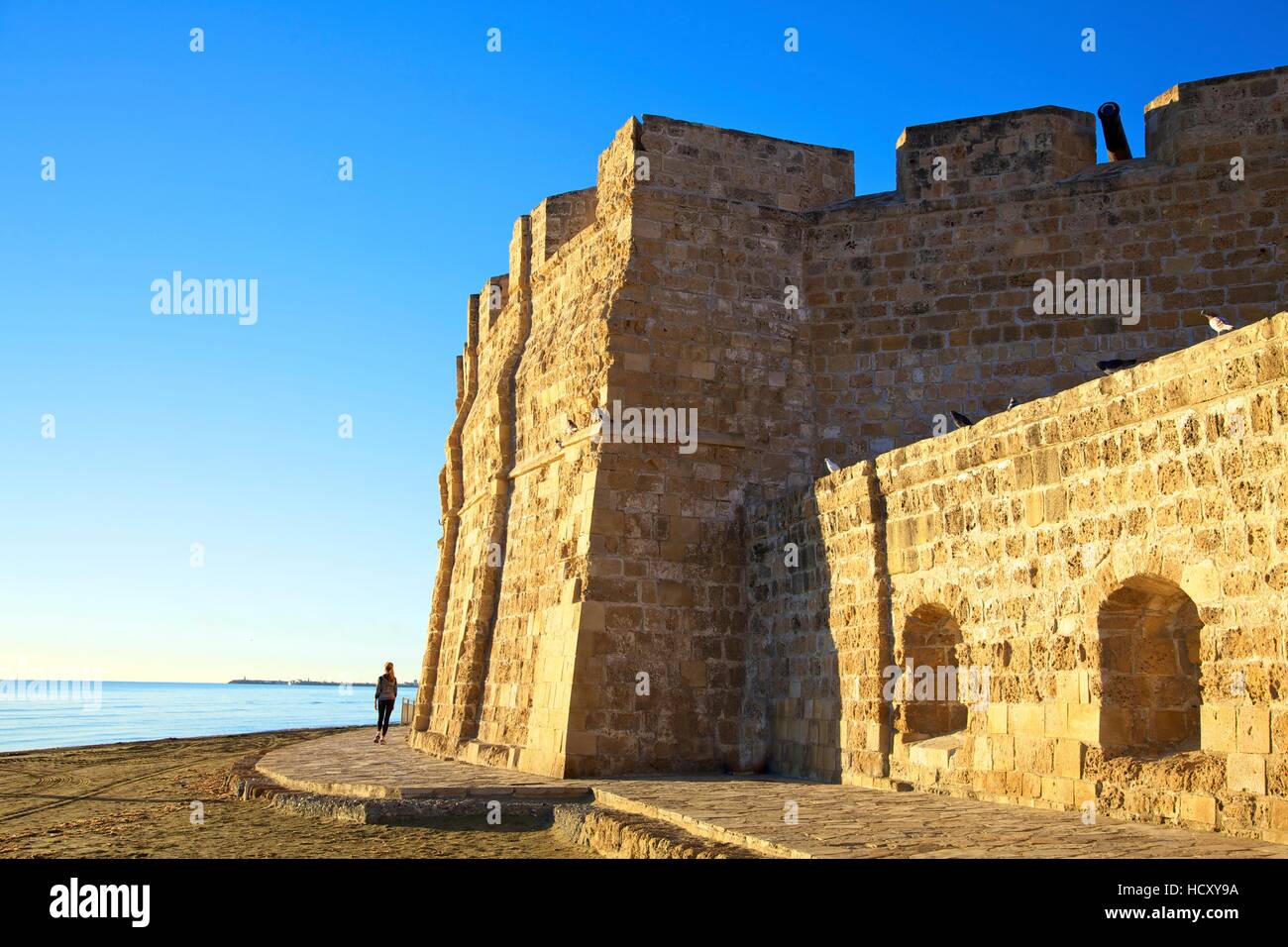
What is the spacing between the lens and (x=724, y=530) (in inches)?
479

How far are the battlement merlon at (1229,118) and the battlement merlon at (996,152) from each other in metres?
0.92

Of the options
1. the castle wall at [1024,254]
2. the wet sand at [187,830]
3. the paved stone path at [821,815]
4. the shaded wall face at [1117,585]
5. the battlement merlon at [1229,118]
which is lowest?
the wet sand at [187,830]

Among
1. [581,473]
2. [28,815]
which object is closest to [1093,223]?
[581,473]

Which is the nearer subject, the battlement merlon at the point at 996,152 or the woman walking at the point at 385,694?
the battlement merlon at the point at 996,152

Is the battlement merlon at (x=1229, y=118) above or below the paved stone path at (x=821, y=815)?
above

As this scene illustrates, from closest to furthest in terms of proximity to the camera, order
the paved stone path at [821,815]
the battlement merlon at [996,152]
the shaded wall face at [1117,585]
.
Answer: the paved stone path at [821,815] → the shaded wall face at [1117,585] → the battlement merlon at [996,152]

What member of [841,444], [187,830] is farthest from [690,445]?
[187,830]

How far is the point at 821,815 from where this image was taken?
7.65m

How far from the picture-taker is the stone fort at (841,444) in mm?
8336

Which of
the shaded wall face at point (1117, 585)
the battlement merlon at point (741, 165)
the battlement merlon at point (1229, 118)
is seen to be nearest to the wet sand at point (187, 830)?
the shaded wall face at point (1117, 585)

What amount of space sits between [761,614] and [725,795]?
3.02 metres

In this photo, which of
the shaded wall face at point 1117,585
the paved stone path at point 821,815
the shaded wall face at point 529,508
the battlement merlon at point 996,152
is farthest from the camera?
the battlement merlon at point 996,152

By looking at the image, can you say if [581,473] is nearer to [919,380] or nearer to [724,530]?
→ [724,530]

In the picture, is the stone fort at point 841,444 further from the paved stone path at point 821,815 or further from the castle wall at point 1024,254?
the paved stone path at point 821,815
